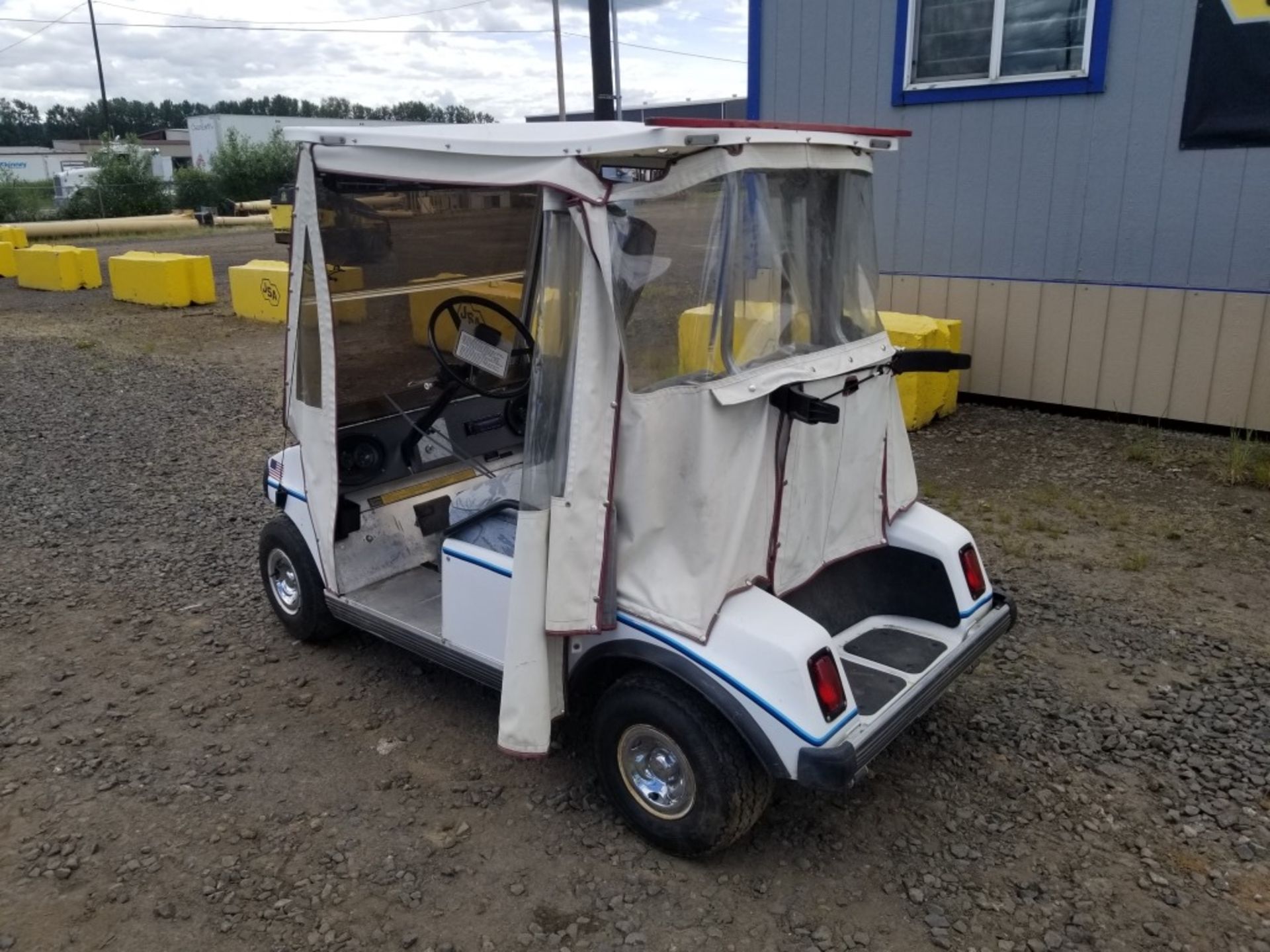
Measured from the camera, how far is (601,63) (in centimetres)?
717

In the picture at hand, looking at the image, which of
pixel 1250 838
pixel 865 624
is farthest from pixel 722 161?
pixel 1250 838

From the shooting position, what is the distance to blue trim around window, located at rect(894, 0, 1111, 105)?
22.5ft

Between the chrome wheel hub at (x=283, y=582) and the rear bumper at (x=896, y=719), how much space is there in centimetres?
264

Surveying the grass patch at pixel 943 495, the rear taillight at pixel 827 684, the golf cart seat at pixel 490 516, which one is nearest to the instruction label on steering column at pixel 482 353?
the golf cart seat at pixel 490 516

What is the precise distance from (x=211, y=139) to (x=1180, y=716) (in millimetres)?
58285

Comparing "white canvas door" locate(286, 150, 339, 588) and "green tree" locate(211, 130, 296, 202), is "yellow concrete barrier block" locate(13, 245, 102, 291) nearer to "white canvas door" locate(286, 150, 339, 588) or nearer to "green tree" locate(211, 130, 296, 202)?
"white canvas door" locate(286, 150, 339, 588)

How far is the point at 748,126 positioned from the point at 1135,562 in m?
3.46

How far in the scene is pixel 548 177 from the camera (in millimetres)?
2707

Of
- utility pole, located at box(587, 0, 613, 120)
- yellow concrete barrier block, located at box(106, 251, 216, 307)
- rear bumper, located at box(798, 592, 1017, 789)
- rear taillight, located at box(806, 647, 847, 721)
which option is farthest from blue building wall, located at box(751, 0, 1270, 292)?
yellow concrete barrier block, located at box(106, 251, 216, 307)

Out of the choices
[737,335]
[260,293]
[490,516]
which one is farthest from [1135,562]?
[260,293]

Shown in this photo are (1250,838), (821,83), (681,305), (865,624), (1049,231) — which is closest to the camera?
(681,305)

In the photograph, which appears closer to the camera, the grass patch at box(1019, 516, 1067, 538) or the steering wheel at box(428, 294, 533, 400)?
the steering wheel at box(428, 294, 533, 400)

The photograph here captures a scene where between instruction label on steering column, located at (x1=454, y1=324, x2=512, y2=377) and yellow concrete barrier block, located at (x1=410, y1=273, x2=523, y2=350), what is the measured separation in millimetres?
518

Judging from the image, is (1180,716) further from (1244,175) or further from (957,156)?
(957,156)
